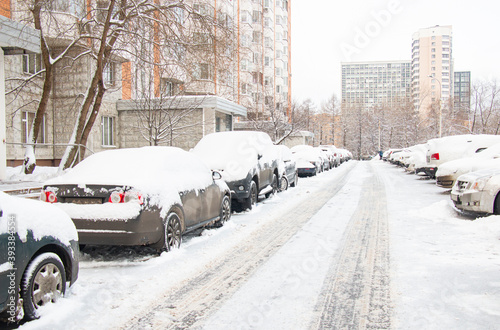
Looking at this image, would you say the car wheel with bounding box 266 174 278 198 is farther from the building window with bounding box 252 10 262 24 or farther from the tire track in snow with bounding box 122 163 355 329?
the building window with bounding box 252 10 262 24

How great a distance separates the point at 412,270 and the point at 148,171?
379cm

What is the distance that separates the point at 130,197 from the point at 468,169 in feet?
34.1

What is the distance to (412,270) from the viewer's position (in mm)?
5230

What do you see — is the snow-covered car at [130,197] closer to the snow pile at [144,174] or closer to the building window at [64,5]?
the snow pile at [144,174]

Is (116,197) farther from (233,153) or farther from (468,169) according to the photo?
(468,169)

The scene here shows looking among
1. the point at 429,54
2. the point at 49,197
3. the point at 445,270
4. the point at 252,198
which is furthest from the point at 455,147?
the point at 429,54

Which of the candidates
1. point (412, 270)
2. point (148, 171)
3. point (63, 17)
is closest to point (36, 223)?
point (148, 171)

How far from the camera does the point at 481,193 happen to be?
8109 mm

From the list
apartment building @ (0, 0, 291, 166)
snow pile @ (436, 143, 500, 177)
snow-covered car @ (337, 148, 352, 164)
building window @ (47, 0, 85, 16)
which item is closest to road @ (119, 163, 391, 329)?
snow pile @ (436, 143, 500, 177)

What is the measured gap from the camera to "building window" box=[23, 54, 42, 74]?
18.8 metres

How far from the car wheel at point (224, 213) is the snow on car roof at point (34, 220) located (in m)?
4.16

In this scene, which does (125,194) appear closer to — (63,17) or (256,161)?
(256,161)

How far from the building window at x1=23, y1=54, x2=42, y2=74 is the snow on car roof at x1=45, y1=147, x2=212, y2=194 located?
14799 mm

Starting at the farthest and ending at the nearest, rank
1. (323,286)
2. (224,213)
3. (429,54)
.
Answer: (429,54)
(224,213)
(323,286)
